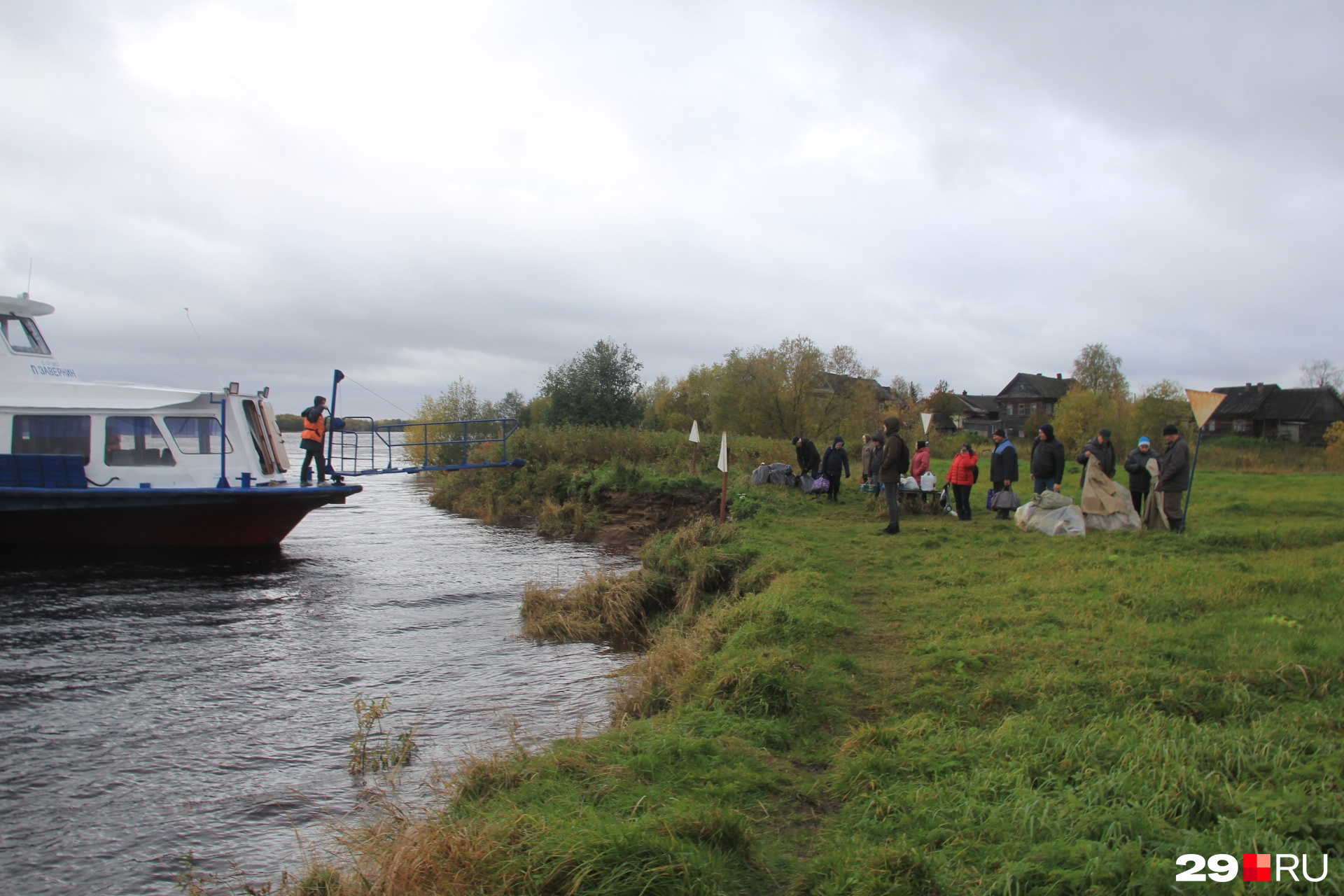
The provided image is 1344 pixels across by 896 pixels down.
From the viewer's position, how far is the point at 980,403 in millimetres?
109625

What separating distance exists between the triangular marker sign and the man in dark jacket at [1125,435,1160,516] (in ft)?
2.98

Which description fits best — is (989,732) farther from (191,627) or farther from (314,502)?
(314,502)

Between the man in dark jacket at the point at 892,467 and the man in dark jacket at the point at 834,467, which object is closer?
the man in dark jacket at the point at 892,467

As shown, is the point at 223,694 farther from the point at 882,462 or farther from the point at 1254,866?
the point at 882,462

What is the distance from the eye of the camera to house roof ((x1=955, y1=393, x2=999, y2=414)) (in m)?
101

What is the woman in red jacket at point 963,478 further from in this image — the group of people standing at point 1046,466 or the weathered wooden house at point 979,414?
the weathered wooden house at point 979,414

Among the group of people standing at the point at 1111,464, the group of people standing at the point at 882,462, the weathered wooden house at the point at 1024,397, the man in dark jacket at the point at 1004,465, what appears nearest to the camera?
the group of people standing at the point at 1111,464

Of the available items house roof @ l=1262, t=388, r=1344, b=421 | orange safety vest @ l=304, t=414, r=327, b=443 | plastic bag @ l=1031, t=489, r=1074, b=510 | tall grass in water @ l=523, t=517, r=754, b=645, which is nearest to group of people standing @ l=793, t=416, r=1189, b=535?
plastic bag @ l=1031, t=489, r=1074, b=510

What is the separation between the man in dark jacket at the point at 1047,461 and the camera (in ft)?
45.8

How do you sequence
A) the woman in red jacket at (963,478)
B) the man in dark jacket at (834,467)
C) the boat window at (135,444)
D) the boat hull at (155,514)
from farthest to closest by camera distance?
the man in dark jacket at (834,467), the boat window at (135,444), the boat hull at (155,514), the woman in red jacket at (963,478)

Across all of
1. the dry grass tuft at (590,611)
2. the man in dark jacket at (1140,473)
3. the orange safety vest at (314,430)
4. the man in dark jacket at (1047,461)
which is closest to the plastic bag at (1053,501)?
the man in dark jacket at (1047,461)

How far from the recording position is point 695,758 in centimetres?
485

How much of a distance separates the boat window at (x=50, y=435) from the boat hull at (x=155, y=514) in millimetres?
1080

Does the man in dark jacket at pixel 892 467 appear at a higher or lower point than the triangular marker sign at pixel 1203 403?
lower
